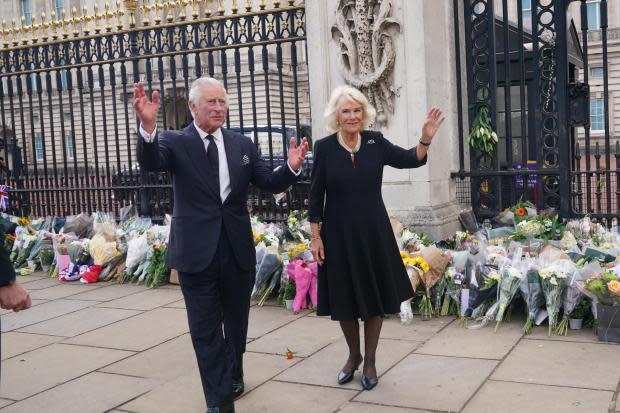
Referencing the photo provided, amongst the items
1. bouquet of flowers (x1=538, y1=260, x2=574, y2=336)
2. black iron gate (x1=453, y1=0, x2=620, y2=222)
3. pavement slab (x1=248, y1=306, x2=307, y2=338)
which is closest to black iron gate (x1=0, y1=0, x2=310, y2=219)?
black iron gate (x1=453, y1=0, x2=620, y2=222)

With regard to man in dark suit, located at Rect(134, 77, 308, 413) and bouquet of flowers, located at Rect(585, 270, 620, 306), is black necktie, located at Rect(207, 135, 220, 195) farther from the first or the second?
bouquet of flowers, located at Rect(585, 270, 620, 306)

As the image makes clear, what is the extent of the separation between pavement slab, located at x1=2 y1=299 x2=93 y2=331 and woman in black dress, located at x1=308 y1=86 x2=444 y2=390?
3.39 metres

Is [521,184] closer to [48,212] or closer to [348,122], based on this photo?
[348,122]

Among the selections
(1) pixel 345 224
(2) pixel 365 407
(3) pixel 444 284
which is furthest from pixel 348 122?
(3) pixel 444 284

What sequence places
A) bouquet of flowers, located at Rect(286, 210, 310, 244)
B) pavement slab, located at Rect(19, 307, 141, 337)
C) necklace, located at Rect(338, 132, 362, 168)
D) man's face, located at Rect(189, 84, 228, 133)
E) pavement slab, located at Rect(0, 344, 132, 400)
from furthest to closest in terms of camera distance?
1. bouquet of flowers, located at Rect(286, 210, 310, 244)
2. pavement slab, located at Rect(19, 307, 141, 337)
3. pavement slab, located at Rect(0, 344, 132, 400)
4. necklace, located at Rect(338, 132, 362, 168)
5. man's face, located at Rect(189, 84, 228, 133)

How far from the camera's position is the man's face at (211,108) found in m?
4.02

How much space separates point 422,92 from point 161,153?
3.77 m

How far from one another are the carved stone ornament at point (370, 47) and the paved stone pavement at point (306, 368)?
8.05ft

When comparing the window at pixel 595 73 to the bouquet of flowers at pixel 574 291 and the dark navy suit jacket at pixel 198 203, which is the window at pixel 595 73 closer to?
the bouquet of flowers at pixel 574 291

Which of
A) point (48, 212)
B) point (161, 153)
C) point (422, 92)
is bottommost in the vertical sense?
point (48, 212)

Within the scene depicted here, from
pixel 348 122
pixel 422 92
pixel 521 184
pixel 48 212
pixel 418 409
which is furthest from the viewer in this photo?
pixel 48 212

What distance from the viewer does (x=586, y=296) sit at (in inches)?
209

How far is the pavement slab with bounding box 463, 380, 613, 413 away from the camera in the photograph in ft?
12.6

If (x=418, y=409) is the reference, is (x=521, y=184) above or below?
above
